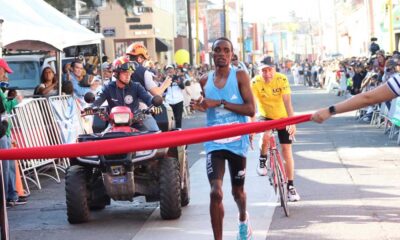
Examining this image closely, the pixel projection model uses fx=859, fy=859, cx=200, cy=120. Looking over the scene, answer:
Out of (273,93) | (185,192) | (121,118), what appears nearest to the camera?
(121,118)

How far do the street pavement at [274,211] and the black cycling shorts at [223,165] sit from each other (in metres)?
1.14

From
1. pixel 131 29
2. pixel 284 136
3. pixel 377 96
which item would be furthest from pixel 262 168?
pixel 131 29

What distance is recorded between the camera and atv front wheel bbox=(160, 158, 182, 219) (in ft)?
30.3

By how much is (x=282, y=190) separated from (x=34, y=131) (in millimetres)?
5041

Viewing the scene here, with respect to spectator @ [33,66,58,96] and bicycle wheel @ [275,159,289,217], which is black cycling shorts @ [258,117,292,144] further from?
spectator @ [33,66,58,96]

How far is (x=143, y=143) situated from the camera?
6.55m

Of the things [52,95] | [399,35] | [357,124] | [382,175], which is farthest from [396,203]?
[399,35]

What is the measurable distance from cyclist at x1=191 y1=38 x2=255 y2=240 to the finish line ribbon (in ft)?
2.38

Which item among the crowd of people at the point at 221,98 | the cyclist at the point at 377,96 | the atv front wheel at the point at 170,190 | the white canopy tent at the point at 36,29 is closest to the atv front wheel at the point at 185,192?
the atv front wheel at the point at 170,190

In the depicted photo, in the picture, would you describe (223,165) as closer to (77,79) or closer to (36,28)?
(36,28)

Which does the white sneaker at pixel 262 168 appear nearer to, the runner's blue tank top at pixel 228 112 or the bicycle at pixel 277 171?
the bicycle at pixel 277 171

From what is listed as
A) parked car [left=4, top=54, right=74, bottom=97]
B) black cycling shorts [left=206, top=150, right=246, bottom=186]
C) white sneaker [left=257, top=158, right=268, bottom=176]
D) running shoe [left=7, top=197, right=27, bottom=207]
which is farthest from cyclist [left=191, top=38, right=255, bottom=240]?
parked car [left=4, top=54, right=74, bottom=97]

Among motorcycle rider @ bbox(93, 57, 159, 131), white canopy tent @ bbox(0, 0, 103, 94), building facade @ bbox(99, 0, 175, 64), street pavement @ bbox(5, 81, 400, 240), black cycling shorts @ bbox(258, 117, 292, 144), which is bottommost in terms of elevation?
street pavement @ bbox(5, 81, 400, 240)

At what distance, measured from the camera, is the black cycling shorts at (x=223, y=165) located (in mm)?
7242
